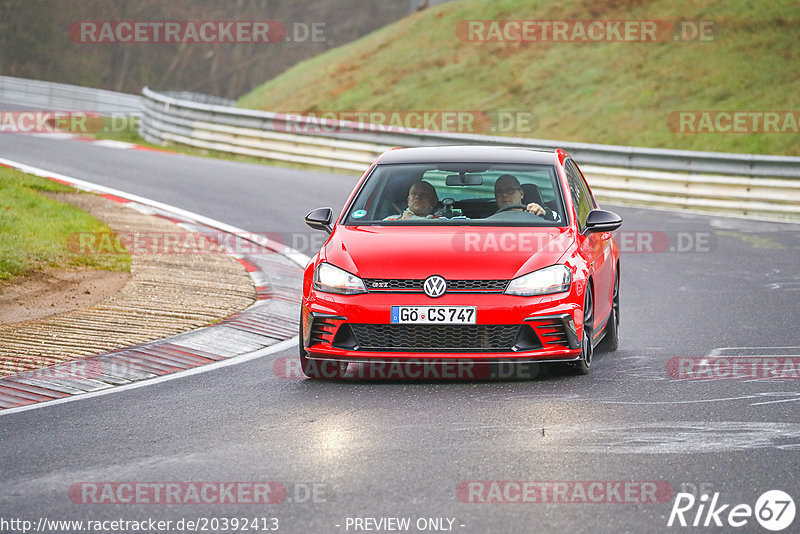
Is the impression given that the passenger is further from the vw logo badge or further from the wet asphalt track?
the wet asphalt track

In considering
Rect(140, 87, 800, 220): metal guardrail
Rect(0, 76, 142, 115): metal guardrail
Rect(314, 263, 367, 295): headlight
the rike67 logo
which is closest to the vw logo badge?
Rect(314, 263, 367, 295): headlight

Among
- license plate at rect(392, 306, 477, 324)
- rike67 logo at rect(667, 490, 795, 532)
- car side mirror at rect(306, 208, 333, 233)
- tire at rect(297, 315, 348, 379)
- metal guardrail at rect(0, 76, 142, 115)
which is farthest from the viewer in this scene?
metal guardrail at rect(0, 76, 142, 115)

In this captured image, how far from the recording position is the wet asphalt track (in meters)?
5.53

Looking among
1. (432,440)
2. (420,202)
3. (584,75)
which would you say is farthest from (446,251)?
(584,75)

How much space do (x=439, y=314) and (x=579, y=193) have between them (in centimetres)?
244

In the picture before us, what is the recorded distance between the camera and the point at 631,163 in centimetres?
2164

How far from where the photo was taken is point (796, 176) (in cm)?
2014

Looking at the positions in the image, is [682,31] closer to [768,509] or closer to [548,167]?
[548,167]

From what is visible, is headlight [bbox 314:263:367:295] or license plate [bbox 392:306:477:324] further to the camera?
headlight [bbox 314:263:367:295]

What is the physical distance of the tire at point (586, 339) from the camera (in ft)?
27.3

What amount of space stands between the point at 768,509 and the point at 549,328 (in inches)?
109

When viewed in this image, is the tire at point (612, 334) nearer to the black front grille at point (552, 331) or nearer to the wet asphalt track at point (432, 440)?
the wet asphalt track at point (432, 440)

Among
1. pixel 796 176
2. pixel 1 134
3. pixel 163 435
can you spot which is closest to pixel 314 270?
pixel 163 435

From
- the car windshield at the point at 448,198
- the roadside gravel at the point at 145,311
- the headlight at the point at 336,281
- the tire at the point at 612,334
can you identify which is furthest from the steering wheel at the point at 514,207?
the roadside gravel at the point at 145,311
